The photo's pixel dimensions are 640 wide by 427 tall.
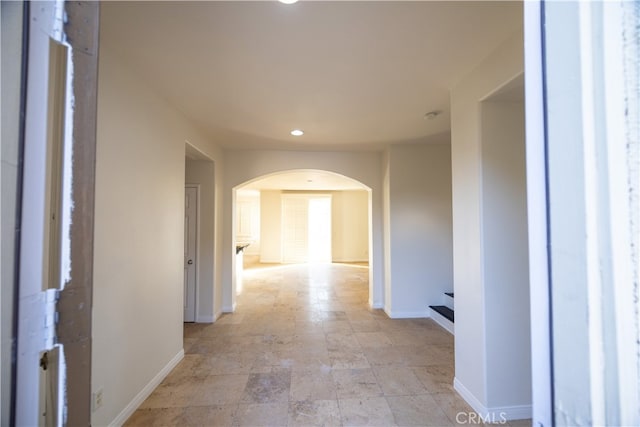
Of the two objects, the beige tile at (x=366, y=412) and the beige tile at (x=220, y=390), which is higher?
the beige tile at (x=366, y=412)

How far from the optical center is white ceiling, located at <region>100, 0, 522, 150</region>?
1.48 m

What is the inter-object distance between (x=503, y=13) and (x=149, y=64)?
226cm

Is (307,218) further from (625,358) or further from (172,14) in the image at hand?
(625,358)

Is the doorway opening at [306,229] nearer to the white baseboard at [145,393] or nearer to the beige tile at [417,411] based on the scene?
the white baseboard at [145,393]

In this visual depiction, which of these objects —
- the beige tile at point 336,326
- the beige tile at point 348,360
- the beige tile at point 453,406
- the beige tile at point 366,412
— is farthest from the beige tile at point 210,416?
the beige tile at point 336,326

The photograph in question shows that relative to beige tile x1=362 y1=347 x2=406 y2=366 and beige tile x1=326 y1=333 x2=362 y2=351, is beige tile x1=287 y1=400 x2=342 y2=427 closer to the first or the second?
beige tile x1=362 y1=347 x2=406 y2=366

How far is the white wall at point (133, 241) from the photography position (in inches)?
68.2

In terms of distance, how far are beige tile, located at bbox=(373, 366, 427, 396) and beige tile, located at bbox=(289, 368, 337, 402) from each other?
1.47 ft

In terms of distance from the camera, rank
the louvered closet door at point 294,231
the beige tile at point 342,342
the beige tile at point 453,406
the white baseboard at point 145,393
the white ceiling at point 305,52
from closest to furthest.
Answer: the white ceiling at point 305,52 → the white baseboard at point 145,393 → the beige tile at point 453,406 → the beige tile at point 342,342 → the louvered closet door at point 294,231

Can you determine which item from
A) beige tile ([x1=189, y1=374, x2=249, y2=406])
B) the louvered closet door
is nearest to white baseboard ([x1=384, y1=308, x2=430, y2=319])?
beige tile ([x1=189, y1=374, x2=249, y2=406])

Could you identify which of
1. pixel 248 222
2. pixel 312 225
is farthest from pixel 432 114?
pixel 248 222

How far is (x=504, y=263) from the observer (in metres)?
1.95
